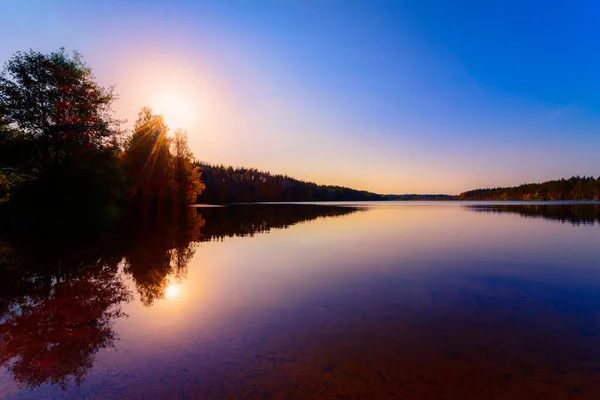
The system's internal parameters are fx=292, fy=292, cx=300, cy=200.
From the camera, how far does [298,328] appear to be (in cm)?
847

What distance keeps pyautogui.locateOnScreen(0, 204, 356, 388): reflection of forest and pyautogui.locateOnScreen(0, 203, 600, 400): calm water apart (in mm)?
59

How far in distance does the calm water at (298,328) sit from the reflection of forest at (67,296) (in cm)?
6

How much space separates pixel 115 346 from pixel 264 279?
7.21m

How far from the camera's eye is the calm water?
5766 millimetres

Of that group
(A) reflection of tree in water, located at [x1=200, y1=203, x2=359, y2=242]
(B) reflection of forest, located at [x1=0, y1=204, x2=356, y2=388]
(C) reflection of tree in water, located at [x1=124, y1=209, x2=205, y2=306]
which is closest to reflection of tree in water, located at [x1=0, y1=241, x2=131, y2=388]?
(B) reflection of forest, located at [x1=0, y1=204, x2=356, y2=388]

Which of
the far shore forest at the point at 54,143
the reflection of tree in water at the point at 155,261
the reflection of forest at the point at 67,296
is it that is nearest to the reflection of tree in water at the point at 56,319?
the reflection of forest at the point at 67,296

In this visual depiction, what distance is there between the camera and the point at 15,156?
3397cm

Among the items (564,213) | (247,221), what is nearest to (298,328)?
(247,221)

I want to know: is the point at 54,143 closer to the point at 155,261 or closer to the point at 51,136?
the point at 51,136

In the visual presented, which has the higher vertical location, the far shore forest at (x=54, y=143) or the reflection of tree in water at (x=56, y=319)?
the far shore forest at (x=54, y=143)

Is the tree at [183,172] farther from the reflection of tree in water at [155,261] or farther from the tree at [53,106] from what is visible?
the reflection of tree in water at [155,261]

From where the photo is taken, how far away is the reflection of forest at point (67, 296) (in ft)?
21.9

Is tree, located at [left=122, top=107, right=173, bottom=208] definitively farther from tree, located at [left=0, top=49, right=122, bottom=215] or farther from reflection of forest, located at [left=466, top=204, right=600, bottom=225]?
reflection of forest, located at [left=466, top=204, right=600, bottom=225]

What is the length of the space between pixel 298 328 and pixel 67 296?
353 inches
